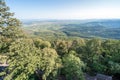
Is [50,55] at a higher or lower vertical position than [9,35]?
lower

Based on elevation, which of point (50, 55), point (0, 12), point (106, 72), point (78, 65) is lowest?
point (106, 72)

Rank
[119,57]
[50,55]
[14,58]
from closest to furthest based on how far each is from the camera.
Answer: [14,58], [50,55], [119,57]

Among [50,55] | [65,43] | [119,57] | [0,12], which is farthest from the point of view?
[65,43]

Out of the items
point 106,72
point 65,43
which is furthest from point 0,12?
point 106,72

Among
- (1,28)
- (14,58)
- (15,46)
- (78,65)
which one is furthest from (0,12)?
(78,65)

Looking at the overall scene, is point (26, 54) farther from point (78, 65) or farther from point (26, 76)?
point (78, 65)

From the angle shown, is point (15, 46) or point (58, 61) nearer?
→ point (15, 46)

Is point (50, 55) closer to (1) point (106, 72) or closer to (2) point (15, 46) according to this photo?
(2) point (15, 46)
